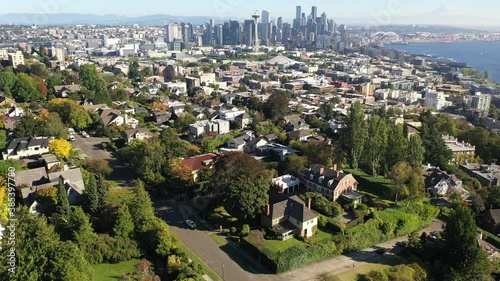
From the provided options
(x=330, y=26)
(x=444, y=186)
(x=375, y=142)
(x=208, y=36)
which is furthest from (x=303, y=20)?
(x=444, y=186)

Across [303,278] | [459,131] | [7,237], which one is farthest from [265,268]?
[459,131]

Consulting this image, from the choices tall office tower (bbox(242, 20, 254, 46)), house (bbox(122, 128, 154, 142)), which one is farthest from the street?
tall office tower (bbox(242, 20, 254, 46))

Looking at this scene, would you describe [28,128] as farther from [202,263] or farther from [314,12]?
[314,12]

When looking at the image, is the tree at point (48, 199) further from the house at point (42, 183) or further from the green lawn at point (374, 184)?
the green lawn at point (374, 184)

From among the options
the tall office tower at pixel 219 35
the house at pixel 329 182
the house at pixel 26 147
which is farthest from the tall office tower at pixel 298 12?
the house at pixel 329 182

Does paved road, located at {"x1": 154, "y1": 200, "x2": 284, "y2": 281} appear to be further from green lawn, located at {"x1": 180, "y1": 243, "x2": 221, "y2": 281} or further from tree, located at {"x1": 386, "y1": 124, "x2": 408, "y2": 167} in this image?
tree, located at {"x1": 386, "y1": 124, "x2": 408, "y2": 167}
